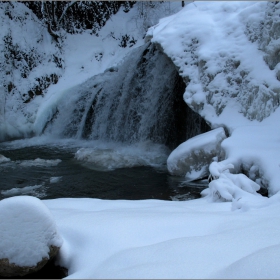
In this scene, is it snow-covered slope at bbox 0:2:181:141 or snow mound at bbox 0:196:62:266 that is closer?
snow mound at bbox 0:196:62:266

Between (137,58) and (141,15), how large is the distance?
21.3ft

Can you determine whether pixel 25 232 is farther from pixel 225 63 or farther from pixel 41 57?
pixel 41 57

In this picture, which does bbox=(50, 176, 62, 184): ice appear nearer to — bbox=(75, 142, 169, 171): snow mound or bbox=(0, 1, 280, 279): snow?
bbox=(75, 142, 169, 171): snow mound

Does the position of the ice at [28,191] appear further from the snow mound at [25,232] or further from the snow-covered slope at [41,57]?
the snow-covered slope at [41,57]

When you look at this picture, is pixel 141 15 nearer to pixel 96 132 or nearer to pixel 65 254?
pixel 96 132

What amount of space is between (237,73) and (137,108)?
10.5ft

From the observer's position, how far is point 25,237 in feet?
6.23

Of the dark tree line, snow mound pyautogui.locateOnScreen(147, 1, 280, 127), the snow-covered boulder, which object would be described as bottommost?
the snow-covered boulder

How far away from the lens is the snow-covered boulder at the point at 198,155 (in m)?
5.05

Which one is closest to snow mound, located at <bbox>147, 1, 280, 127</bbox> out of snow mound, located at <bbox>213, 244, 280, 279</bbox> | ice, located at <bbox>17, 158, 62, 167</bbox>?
ice, located at <bbox>17, 158, 62, 167</bbox>

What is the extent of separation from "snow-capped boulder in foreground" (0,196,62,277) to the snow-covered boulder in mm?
3428

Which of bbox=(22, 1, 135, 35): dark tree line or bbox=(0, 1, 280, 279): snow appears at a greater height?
bbox=(22, 1, 135, 35): dark tree line

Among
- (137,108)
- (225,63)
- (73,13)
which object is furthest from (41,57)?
(225,63)

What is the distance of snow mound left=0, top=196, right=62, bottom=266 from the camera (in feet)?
6.14
